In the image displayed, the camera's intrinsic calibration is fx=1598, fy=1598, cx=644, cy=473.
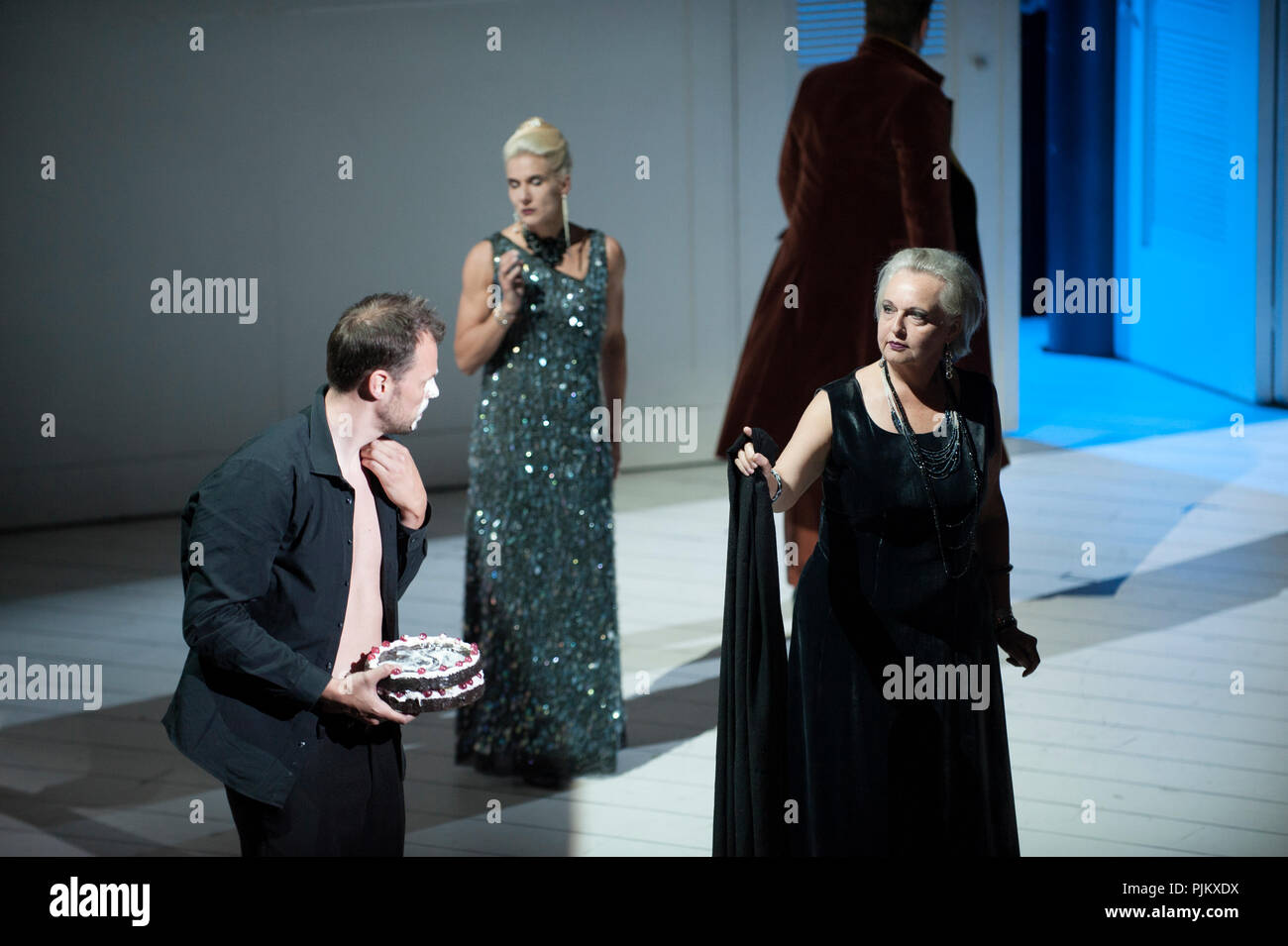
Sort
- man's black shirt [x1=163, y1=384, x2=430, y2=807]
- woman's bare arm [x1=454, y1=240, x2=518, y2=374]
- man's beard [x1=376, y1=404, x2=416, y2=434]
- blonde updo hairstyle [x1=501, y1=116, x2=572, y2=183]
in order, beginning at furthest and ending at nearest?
1. woman's bare arm [x1=454, y1=240, x2=518, y2=374]
2. blonde updo hairstyle [x1=501, y1=116, x2=572, y2=183]
3. man's beard [x1=376, y1=404, x2=416, y2=434]
4. man's black shirt [x1=163, y1=384, x2=430, y2=807]

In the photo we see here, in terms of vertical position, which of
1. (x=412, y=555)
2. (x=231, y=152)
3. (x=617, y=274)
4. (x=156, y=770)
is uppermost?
(x=231, y=152)

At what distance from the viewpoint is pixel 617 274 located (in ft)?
13.4

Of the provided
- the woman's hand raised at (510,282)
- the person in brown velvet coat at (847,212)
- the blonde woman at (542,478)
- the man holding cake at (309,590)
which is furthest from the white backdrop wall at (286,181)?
the man holding cake at (309,590)

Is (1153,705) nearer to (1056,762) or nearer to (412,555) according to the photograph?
(1056,762)

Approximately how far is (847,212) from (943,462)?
185 cm

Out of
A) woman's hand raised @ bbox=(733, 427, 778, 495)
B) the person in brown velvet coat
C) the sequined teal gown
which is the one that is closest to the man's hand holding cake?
woman's hand raised @ bbox=(733, 427, 778, 495)

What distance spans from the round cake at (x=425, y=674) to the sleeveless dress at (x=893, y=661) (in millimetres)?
619

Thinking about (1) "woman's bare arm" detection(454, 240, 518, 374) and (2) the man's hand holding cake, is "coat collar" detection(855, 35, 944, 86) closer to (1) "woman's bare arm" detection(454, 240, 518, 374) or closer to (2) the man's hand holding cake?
(1) "woman's bare arm" detection(454, 240, 518, 374)

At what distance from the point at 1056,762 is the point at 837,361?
1267 millimetres

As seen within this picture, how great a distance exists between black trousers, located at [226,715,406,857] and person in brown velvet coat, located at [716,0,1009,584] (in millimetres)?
1865

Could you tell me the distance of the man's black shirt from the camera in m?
2.53

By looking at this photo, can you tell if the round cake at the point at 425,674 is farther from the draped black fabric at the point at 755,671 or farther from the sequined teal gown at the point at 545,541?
the sequined teal gown at the point at 545,541

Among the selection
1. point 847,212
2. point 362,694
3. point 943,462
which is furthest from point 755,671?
point 847,212
